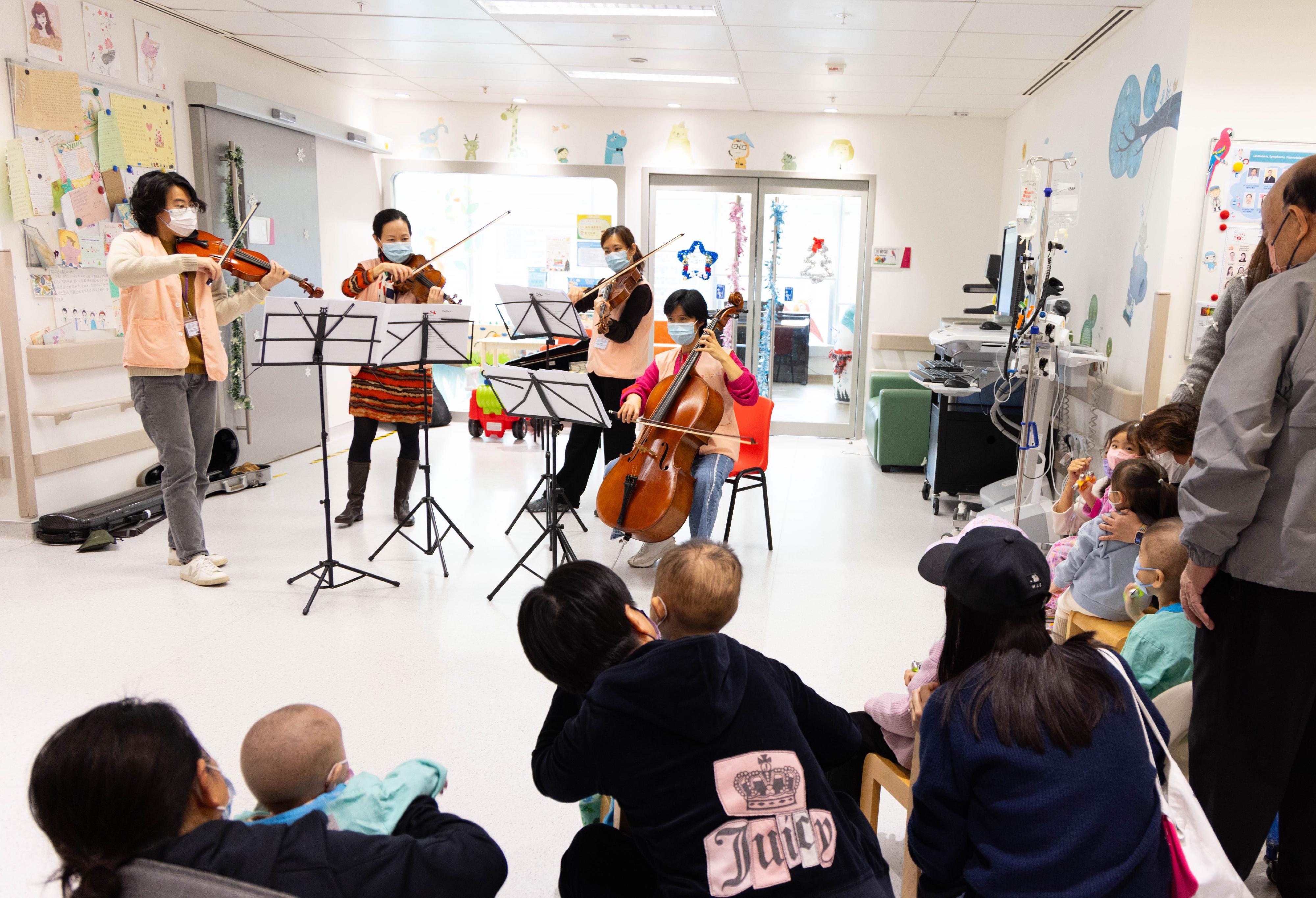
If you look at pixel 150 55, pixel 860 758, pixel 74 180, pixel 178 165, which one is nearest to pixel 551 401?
pixel 860 758

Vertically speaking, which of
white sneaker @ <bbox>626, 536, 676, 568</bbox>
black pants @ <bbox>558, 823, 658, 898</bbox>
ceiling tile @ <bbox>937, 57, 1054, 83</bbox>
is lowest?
white sneaker @ <bbox>626, 536, 676, 568</bbox>

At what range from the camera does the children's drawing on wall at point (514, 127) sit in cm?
680

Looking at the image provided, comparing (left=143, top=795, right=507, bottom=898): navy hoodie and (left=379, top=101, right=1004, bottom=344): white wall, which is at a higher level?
(left=379, top=101, right=1004, bottom=344): white wall

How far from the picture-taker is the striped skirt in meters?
4.08

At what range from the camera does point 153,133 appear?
14.7 feet

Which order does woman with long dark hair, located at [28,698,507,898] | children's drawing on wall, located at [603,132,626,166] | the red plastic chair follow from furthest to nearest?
children's drawing on wall, located at [603,132,626,166]
the red plastic chair
woman with long dark hair, located at [28,698,507,898]

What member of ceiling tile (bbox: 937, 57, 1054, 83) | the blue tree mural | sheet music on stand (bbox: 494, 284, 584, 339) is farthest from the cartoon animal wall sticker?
the blue tree mural

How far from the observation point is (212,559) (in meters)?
3.63

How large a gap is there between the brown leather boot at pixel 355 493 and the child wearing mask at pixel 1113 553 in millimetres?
3096

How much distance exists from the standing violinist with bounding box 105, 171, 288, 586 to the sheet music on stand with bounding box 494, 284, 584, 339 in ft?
3.59

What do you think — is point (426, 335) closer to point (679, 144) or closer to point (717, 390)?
point (717, 390)

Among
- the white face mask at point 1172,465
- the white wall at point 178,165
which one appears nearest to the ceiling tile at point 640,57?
the white wall at point 178,165

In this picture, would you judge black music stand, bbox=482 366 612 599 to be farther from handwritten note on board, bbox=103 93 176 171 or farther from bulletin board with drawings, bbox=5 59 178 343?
handwritten note on board, bbox=103 93 176 171

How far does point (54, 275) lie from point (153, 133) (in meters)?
0.95
